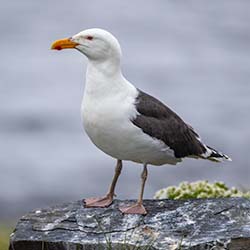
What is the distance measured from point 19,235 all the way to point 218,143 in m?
14.0

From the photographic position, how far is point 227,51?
102ft

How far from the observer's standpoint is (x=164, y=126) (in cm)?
958

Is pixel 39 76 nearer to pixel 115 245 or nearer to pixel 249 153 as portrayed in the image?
pixel 249 153

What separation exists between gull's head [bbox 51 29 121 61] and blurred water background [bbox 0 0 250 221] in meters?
9.90

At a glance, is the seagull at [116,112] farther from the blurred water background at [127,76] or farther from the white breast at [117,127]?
the blurred water background at [127,76]

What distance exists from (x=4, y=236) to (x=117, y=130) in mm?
5016

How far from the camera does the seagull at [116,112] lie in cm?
923

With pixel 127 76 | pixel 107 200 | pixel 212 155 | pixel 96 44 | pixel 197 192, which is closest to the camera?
pixel 96 44

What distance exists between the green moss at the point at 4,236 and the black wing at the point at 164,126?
314 cm

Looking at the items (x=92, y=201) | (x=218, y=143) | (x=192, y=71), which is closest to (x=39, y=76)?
(x=192, y=71)

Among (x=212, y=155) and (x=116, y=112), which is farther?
(x=212, y=155)

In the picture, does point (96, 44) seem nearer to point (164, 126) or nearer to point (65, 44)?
point (65, 44)

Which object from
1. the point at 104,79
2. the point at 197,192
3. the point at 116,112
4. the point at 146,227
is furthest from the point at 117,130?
the point at 197,192

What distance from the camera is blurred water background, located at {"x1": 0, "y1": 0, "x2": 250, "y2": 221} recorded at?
2131cm
